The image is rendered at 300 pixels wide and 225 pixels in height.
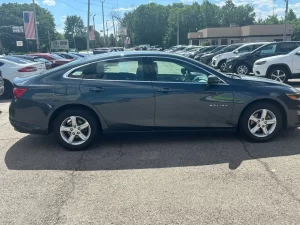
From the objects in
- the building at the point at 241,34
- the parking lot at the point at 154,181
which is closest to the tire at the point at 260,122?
the parking lot at the point at 154,181

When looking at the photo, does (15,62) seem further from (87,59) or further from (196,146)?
(196,146)

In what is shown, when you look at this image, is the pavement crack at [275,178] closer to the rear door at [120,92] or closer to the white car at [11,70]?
the rear door at [120,92]

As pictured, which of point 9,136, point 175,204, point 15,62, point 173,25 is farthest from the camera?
point 173,25

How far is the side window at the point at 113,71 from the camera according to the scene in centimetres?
509

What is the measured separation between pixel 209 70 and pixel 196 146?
1.26m

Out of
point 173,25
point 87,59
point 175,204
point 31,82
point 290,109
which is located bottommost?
point 175,204

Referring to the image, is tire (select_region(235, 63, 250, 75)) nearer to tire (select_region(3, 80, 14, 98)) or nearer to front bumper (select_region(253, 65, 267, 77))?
front bumper (select_region(253, 65, 267, 77))

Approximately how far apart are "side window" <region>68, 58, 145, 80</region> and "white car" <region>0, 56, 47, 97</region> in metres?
6.88

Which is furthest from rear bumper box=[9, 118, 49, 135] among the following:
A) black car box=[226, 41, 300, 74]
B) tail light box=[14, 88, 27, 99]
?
black car box=[226, 41, 300, 74]

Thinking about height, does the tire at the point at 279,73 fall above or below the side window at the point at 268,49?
below

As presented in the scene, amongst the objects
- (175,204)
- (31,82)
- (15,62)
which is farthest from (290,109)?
(15,62)

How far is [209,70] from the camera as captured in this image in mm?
5133

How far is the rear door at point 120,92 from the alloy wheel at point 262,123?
1.67 metres

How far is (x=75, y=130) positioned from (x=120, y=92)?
0.94m
